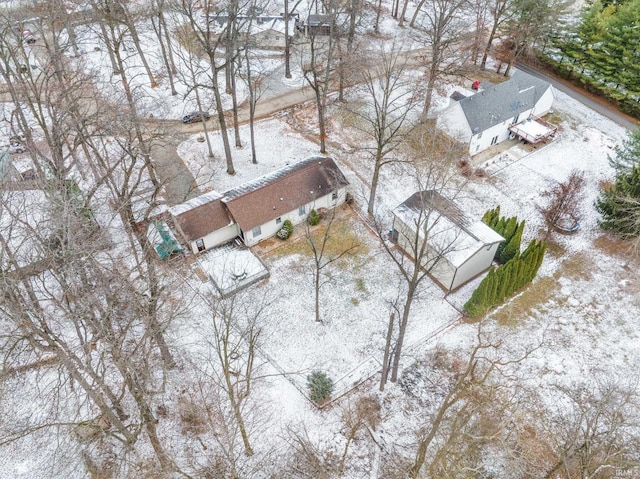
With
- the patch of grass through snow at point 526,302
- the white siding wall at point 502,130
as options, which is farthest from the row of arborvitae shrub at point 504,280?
the white siding wall at point 502,130

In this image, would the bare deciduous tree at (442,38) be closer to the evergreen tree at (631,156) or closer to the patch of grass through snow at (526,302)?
the evergreen tree at (631,156)

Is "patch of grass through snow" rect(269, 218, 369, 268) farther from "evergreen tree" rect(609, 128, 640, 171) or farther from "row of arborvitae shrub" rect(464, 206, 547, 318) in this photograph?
"evergreen tree" rect(609, 128, 640, 171)

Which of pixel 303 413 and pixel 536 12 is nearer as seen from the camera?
pixel 303 413

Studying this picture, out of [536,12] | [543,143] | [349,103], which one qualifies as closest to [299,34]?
[349,103]

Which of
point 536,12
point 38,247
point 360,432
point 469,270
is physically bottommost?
point 360,432

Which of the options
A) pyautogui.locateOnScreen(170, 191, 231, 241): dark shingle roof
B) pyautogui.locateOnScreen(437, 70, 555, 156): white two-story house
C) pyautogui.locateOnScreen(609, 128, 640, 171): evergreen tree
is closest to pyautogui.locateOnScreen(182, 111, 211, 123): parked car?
pyautogui.locateOnScreen(170, 191, 231, 241): dark shingle roof

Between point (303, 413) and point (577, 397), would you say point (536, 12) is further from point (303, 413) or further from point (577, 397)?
point (303, 413)
